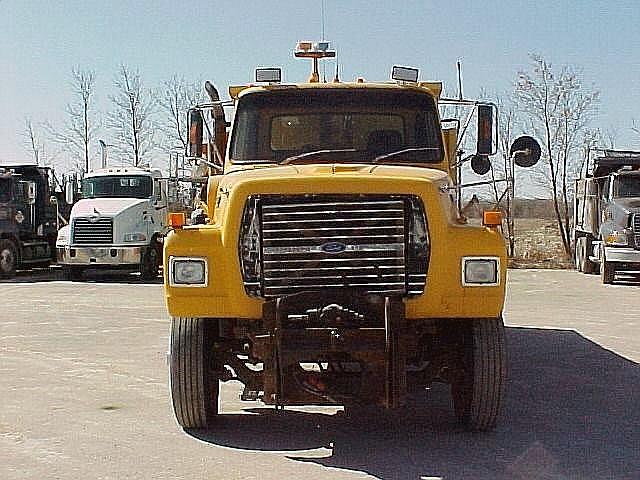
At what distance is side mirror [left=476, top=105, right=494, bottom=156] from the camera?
8.05m

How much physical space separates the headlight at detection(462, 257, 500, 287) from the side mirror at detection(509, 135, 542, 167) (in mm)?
1646

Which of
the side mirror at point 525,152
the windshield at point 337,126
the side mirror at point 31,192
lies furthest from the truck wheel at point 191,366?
the side mirror at point 31,192

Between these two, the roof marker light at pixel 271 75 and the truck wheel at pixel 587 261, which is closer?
the roof marker light at pixel 271 75

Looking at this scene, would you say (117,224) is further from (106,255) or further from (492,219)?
(492,219)

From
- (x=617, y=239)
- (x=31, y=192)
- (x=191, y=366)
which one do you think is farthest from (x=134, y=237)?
(x=191, y=366)

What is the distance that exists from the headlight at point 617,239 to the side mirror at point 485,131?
1261 cm

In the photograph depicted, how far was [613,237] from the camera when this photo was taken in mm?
20094

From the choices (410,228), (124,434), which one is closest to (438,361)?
(410,228)

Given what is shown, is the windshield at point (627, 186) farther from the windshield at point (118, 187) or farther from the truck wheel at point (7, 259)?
the truck wheel at point (7, 259)

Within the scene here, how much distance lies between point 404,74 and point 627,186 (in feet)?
46.7

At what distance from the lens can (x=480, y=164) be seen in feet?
27.1

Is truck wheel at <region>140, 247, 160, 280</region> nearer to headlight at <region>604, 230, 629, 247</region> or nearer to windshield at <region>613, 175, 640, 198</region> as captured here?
headlight at <region>604, 230, 629, 247</region>

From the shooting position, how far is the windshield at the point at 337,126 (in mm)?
7430

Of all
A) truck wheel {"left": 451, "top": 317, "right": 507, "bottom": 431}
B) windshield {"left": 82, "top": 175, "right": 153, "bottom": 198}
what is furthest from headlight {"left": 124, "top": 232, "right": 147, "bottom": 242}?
truck wheel {"left": 451, "top": 317, "right": 507, "bottom": 431}
